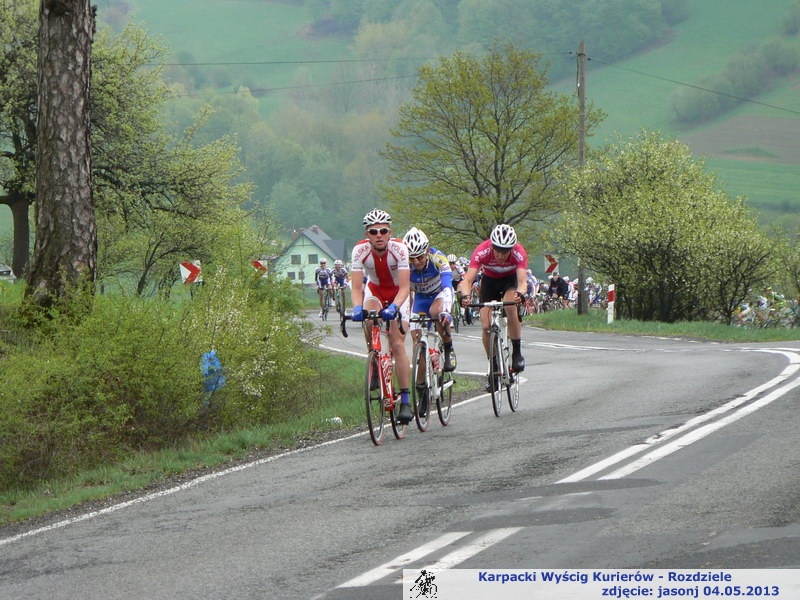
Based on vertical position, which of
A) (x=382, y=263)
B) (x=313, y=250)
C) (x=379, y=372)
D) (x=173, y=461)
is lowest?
(x=173, y=461)

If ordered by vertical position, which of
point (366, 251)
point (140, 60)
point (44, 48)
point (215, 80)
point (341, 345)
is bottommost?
point (341, 345)

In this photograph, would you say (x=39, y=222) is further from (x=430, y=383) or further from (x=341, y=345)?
→ (x=341, y=345)

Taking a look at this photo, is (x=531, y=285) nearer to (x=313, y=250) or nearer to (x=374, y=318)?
(x=374, y=318)

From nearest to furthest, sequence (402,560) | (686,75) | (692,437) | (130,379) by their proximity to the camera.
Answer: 1. (402,560)
2. (692,437)
3. (130,379)
4. (686,75)

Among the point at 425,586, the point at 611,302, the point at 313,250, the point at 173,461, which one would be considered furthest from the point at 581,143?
the point at 313,250

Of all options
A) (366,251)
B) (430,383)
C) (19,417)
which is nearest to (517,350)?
(430,383)

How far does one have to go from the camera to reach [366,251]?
1035cm

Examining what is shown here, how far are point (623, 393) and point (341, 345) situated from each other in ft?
50.0

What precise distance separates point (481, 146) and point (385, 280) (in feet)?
142

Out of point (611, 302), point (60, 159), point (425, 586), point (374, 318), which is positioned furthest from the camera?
point (611, 302)

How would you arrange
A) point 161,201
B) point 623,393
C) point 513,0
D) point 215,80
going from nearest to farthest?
point 623,393 → point 161,201 → point 513,0 → point 215,80

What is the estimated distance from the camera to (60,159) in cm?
1373

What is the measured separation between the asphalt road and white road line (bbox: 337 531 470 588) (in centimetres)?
2

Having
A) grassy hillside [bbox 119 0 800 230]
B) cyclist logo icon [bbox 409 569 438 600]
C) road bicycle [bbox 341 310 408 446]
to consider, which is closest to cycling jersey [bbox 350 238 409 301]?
road bicycle [bbox 341 310 408 446]
